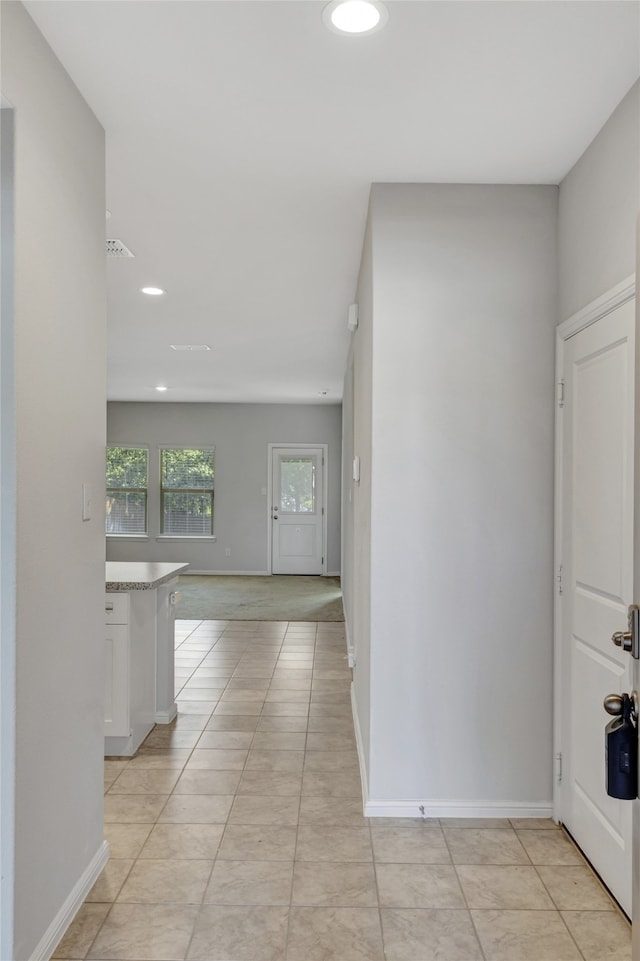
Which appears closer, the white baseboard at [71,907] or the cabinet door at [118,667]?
the white baseboard at [71,907]

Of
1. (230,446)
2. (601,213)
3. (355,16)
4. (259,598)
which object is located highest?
(355,16)

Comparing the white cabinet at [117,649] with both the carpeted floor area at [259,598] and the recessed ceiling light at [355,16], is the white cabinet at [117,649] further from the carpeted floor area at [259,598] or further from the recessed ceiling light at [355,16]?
the carpeted floor area at [259,598]

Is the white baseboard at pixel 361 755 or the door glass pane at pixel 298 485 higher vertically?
the door glass pane at pixel 298 485

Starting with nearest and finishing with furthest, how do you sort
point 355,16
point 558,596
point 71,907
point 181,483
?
point 355,16 → point 71,907 → point 558,596 → point 181,483

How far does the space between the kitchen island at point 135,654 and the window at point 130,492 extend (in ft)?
21.0

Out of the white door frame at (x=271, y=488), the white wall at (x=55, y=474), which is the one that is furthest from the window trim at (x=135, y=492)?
the white wall at (x=55, y=474)

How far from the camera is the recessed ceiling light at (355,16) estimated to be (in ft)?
5.55

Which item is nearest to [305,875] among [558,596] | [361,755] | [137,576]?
[361,755]

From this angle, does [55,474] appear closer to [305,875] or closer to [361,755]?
[305,875]

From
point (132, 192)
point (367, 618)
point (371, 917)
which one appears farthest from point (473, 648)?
point (132, 192)

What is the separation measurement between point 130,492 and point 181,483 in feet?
2.54

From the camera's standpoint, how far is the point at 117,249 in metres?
3.51

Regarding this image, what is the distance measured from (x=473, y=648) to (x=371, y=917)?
3.39 feet

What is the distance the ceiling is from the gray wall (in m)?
0.07
